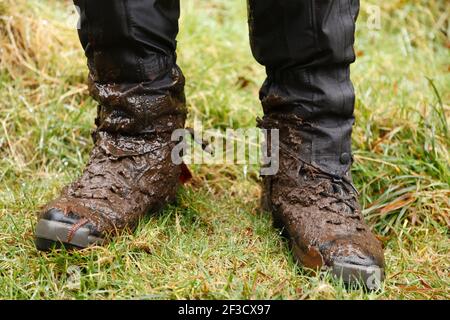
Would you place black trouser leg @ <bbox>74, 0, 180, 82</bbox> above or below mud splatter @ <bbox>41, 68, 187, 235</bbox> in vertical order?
above

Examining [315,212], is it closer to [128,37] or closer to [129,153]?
[129,153]

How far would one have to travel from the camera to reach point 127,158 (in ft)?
5.38

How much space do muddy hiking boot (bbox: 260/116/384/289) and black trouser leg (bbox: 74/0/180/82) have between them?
14.1 inches

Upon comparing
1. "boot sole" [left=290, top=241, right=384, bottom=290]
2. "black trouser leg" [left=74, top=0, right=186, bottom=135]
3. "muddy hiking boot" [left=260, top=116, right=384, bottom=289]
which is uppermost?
"black trouser leg" [left=74, top=0, right=186, bottom=135]

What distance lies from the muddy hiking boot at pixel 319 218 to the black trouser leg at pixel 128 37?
1.17ft

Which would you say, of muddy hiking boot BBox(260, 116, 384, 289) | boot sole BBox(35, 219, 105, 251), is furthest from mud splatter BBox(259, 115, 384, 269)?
boot sole BBox(35, 219, 105, 251)

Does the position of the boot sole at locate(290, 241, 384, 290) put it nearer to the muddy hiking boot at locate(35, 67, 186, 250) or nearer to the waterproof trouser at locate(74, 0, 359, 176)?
the waterproof trouser at locate(74, 0, 359, 176)

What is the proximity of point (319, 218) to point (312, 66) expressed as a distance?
1.24ft

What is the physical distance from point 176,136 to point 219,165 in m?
0.51

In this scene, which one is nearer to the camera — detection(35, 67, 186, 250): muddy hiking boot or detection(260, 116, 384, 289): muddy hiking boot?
detection(260, 116, 384, 289): muddy hiking boot

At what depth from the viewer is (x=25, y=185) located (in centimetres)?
200

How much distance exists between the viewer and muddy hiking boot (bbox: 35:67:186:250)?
1.55m

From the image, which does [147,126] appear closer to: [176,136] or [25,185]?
[176,136]
